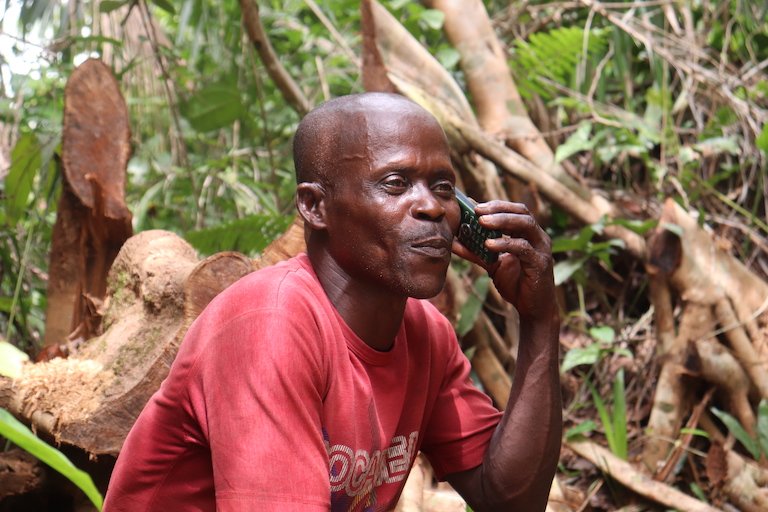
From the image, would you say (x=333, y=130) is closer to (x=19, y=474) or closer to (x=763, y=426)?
(x=19, y=474)

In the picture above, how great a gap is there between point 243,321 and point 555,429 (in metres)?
0.80

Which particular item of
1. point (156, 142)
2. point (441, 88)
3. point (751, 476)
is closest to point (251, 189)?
point (156, 142)

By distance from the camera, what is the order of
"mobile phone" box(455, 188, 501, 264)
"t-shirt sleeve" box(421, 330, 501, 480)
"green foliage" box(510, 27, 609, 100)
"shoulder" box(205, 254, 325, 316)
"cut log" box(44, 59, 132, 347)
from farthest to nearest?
"green foliage" box(510, 27, 609, 100), "cut log" box(44, 59, 132, 347), "t-shirt sleeve" box(421, 330, 501, 480), "mobile phone" box(455, 188, 501, 264), "shoulder" box(205, 254, 325, 316)

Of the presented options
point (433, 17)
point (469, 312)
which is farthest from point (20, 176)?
point (433, 17)

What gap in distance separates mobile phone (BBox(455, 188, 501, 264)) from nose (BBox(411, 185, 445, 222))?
0.10 metres

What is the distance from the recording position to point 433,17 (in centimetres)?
453

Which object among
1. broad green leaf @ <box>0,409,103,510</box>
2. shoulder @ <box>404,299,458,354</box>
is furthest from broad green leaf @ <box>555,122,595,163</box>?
broad green leaf @ <box>0,409,103,510</box>

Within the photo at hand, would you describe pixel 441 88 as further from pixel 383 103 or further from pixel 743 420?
pixel 383 103

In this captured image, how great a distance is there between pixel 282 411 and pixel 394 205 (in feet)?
1.52

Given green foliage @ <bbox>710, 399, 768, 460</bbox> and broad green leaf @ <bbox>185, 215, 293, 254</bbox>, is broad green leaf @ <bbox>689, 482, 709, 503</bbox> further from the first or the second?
broad green leaf @ <bbox>185, 215, 293, 254</bbox>

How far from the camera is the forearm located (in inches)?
79.6

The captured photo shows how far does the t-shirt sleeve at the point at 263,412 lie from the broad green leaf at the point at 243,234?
1.94 meters

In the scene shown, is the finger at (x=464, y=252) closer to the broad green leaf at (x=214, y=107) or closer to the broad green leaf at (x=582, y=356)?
the broad green leaf at (x=582, y=356)

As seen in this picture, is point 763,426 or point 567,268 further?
point 567,268
